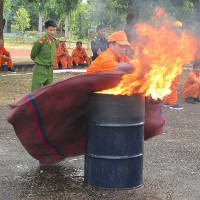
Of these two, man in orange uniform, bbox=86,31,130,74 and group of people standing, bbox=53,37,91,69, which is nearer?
man in orange uniform, bbox=86,31,130,74

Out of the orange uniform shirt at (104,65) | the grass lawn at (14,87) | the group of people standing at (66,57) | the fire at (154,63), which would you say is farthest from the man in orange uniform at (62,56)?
the fire at (154,63)

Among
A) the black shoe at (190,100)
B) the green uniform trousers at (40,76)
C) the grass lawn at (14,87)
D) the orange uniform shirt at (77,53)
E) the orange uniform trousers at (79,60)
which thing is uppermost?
the green uniform trousers at (40,76)

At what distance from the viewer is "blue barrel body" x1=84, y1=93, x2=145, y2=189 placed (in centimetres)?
408

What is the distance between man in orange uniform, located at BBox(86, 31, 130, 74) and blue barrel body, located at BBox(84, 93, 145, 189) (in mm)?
665

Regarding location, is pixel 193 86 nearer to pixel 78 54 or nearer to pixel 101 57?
pixel 101 57

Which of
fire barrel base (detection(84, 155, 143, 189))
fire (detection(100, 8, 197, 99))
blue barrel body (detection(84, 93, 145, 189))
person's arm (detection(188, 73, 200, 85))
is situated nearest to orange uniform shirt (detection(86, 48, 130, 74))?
fire (detection(100, 8, 197, 99))

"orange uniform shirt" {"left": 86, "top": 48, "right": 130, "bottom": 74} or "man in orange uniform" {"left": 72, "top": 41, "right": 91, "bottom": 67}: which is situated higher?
"orange uniform shirt" {"left": 86, "top": 48, "right": 130, "bottom": 74}

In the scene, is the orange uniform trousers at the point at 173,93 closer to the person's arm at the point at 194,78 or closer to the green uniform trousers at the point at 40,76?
the person's arm at the point at 194,78

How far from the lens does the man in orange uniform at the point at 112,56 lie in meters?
4.73

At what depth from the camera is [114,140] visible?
4109 millimetres

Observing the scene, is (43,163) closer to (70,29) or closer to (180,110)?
(180,110)

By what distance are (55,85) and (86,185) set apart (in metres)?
1.14

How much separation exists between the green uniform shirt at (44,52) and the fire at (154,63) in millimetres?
3374

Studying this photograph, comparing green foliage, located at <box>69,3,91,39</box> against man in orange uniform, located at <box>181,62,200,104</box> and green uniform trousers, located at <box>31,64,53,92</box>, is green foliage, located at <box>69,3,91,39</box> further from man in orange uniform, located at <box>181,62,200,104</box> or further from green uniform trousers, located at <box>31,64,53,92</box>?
green uniform trousers, located at <box>31,64,53,92</box>
